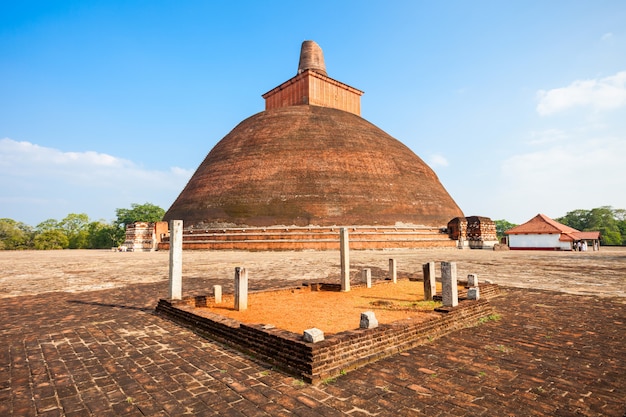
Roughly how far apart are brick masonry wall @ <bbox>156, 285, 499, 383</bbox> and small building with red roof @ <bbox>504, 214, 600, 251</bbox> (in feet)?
112

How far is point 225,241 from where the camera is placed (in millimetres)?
28484

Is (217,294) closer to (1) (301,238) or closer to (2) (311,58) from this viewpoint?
(1) (301,238)

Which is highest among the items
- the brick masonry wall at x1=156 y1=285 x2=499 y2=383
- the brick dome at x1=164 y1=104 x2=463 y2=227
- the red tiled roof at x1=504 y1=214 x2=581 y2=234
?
the brick dome at x1=164 y1=104 x2=463 y2=227

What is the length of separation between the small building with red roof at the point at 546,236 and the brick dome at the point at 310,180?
6356 mm

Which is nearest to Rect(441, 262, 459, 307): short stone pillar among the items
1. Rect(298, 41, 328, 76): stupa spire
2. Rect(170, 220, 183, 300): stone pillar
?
Rect(170, 220, 183, 300): stone pillar

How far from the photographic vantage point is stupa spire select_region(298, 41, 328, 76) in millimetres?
42406

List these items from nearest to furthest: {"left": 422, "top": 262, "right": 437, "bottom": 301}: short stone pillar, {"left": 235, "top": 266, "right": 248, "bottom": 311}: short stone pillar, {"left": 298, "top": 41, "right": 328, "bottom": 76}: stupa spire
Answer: {"left": 235, "top": 266, "right": 248, "bottom": 311}: short stone pillar
{"left": 422, "top": 262, "right": 437, "bottom": 301}: short stone pillar
{"left": 298, "top": 41, "right": 328, "bottom": 76}: stupa spire

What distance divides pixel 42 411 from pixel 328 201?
26639 millimetres

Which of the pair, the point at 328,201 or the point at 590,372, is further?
the point at 328,201

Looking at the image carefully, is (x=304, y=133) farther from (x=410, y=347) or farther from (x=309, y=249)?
(x=410, y=347)

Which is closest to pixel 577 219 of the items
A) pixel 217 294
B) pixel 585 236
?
pixel 585 236

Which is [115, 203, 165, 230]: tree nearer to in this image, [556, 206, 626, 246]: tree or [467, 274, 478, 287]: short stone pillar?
[467, 274, 478, 287]: short stone pillar

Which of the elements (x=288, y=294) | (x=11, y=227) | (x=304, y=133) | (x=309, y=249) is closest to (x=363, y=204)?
(x=309, y=249)

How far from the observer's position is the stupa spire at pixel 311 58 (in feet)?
139
